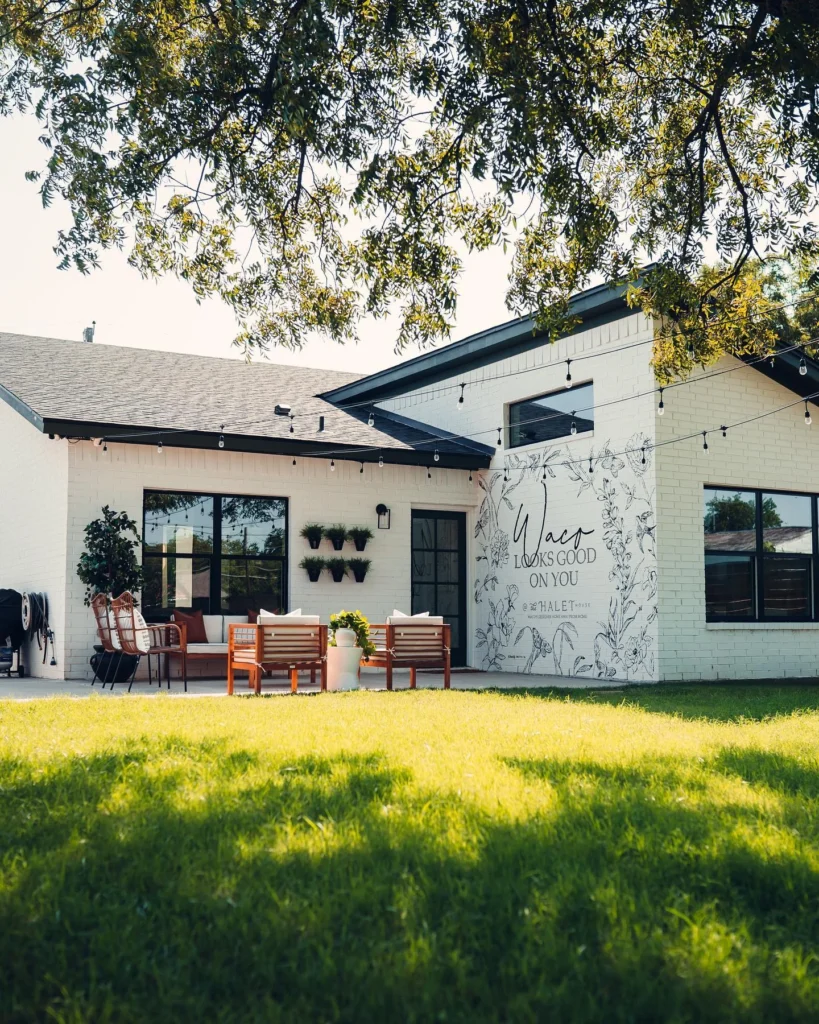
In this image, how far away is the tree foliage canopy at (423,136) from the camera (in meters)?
6.31

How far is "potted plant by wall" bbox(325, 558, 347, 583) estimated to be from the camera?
13.5m

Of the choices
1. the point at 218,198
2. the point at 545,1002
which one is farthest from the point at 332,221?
the point at 545,1002

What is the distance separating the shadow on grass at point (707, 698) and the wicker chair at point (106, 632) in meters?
4.29

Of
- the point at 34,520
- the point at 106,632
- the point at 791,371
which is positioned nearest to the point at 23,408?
the point at 34,520

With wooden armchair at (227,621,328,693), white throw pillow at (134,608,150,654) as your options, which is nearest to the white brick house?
white throw pillow at (134,608,150,654)

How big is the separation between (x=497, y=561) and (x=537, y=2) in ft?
28.7

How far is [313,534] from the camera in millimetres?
13359

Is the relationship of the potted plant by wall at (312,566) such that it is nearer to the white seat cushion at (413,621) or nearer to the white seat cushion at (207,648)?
the white seat cushion at (207,648)

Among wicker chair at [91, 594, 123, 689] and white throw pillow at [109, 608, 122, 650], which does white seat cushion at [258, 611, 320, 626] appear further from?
wicker chair at [91, 594, 123, 689]

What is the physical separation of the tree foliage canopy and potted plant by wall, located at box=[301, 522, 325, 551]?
17.0ft

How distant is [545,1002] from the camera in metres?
2.25

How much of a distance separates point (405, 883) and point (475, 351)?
12062mm

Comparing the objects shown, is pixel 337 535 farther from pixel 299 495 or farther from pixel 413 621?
pixel 413 621

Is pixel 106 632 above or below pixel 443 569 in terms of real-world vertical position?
below
